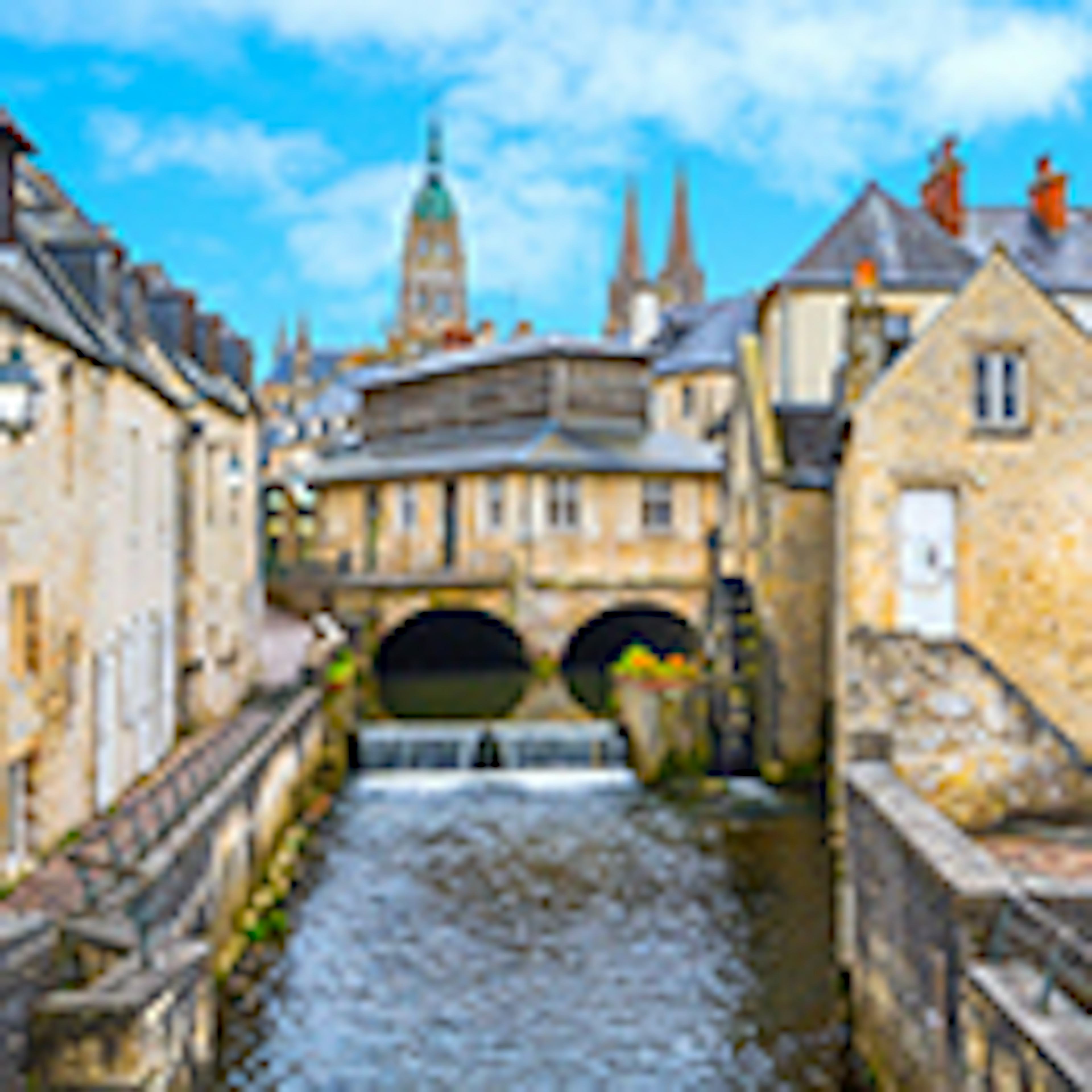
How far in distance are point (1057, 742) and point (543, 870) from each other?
7.51m

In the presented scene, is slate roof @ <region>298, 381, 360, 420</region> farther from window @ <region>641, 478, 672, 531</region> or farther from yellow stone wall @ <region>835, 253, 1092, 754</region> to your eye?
yellow stone wall @ <region>835, 253, 1092, 754</region>

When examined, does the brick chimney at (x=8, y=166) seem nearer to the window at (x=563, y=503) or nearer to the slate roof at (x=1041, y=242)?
the window at (x=563, y=503)

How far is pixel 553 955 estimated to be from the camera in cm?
1420

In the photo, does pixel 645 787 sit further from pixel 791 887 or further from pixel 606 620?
pixel 606 620

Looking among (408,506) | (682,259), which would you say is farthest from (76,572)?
(682,259)

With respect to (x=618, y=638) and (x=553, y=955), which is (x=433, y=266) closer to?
(x=618, y=638)

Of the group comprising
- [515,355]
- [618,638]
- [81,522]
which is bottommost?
[618,638]

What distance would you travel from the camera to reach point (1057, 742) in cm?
1289

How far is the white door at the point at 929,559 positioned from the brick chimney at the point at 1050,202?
2542cm

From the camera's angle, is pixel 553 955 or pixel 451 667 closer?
pixel 553 955

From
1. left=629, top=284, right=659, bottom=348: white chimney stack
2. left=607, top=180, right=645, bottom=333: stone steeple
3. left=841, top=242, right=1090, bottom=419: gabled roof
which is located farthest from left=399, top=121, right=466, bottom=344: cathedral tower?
left=841, top=242, right=1090, bottom=419: gabled roof

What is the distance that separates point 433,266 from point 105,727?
351ft

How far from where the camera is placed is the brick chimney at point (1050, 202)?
1427 inches

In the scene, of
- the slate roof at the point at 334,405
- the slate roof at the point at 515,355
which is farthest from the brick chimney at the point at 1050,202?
the slate roof at the point at 334,405
